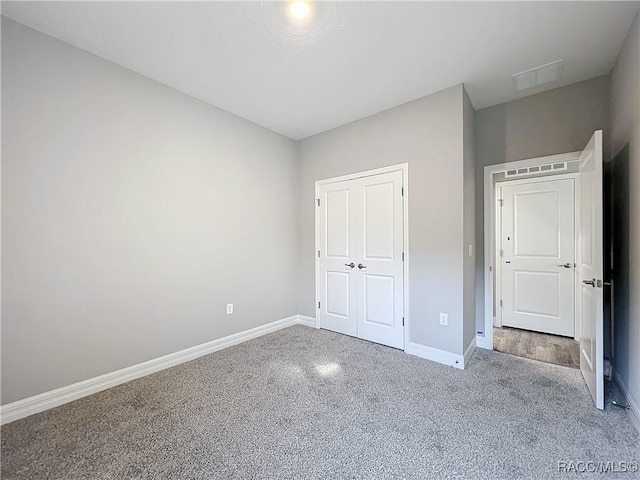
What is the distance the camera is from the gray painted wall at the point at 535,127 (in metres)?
2.51

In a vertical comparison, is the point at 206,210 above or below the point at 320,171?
below

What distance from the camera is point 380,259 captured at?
124 inches

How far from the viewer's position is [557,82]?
2.55 m

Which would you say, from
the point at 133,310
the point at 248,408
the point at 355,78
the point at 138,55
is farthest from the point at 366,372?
the point at 138,55

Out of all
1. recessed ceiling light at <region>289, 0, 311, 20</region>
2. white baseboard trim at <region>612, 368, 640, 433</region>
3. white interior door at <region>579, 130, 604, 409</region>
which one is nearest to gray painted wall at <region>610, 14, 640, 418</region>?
white baseboard trim at <region>612, 368, 640, 433</region>

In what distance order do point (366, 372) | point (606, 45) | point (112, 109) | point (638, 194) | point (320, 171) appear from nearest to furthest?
point (638, 194) < point (606, 45) < point (112, 109) < point (366, 372) < point (320, 171)

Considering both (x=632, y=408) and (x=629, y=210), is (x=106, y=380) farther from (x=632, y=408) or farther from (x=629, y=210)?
(x=629, y=210)

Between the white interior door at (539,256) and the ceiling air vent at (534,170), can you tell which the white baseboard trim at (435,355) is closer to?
the white interior door at (539,256)

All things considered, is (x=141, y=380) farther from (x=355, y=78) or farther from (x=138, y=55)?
(x=355, y=78)

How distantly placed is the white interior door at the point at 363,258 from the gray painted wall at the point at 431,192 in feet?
0.59

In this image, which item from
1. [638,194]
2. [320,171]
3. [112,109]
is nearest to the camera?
[638,194]

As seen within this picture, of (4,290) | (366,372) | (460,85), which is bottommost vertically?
(366,372)

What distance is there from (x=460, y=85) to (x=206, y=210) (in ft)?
9.39

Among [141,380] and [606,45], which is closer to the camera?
[606,45]
